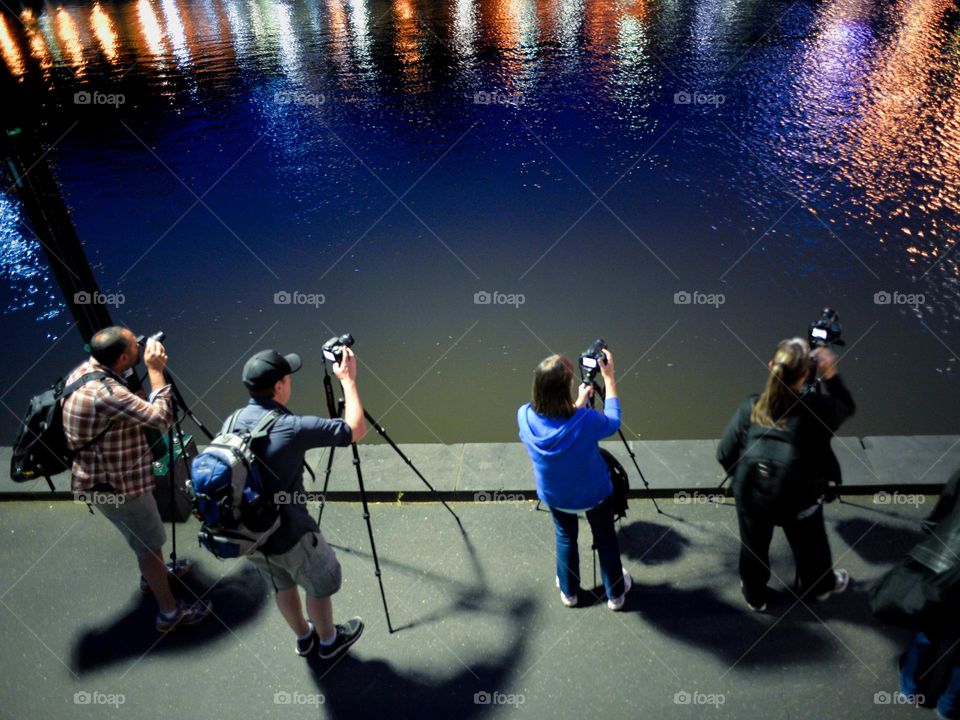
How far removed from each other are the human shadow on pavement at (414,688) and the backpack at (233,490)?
1065 mm

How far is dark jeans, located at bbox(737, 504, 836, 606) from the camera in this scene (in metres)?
2.96

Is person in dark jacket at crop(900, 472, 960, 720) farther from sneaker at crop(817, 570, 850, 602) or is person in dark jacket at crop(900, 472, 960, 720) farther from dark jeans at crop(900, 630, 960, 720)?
sneaker at crop(817, 570, 850, 602)

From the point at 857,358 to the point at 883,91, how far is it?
337 inches

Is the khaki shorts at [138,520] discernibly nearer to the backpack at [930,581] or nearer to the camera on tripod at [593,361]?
the camera on tripod at [593,361]

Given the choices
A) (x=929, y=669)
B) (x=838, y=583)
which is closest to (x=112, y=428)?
(x=838, y=583)

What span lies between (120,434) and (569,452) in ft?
7.39

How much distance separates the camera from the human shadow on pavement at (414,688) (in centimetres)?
304

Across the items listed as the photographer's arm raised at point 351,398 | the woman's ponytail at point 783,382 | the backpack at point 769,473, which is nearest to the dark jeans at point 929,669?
the backpack at point 769,473

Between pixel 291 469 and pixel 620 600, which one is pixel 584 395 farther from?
pixel 291 469

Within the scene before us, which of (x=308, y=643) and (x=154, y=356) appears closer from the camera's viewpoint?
(x=154, y=356)

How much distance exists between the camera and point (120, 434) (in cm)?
303

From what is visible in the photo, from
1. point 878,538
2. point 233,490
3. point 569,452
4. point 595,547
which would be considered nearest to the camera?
point 233,490

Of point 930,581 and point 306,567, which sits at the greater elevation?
point 930,581

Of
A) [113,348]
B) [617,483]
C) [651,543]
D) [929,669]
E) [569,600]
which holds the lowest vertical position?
[651,543]
